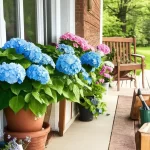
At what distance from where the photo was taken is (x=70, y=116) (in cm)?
290

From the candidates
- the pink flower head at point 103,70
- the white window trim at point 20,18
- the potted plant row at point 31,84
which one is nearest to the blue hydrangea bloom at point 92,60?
the potted plant row at point 31,84

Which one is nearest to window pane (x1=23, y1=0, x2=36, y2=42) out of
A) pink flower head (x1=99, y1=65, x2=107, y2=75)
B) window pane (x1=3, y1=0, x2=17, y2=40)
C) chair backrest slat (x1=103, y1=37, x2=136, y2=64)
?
window pane (x1=3, y1=0, x2=17, y2=40)

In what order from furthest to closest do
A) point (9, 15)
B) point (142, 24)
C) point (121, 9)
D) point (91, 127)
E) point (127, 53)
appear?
point (142, 24)
point (121, 9)
point (127, 53)
point (91, 127)
point (9, 15)

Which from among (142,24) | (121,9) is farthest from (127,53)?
(142,24)

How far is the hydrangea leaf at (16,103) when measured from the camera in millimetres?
1516

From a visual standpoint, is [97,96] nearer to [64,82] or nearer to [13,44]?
[64,82]

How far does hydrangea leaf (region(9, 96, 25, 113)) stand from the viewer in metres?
1.52

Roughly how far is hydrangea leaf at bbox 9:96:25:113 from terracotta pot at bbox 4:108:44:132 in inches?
5.2

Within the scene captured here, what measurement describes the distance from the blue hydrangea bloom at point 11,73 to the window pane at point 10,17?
0.74m

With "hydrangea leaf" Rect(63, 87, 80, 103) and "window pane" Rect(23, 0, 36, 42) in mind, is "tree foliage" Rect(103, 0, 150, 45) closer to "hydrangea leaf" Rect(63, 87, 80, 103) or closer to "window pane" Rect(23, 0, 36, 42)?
"window pane" Rect(23, 0, 36, 42)

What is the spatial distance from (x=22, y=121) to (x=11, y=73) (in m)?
0.40

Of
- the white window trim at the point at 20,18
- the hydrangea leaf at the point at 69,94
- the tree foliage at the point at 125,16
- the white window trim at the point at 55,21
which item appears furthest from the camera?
the tree foliage at the point at 125,16

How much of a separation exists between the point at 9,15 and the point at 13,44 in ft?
1.96

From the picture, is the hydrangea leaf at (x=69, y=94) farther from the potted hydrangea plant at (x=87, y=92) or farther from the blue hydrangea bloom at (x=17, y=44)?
the potted hydrangea plant at (x=87, y=92)
